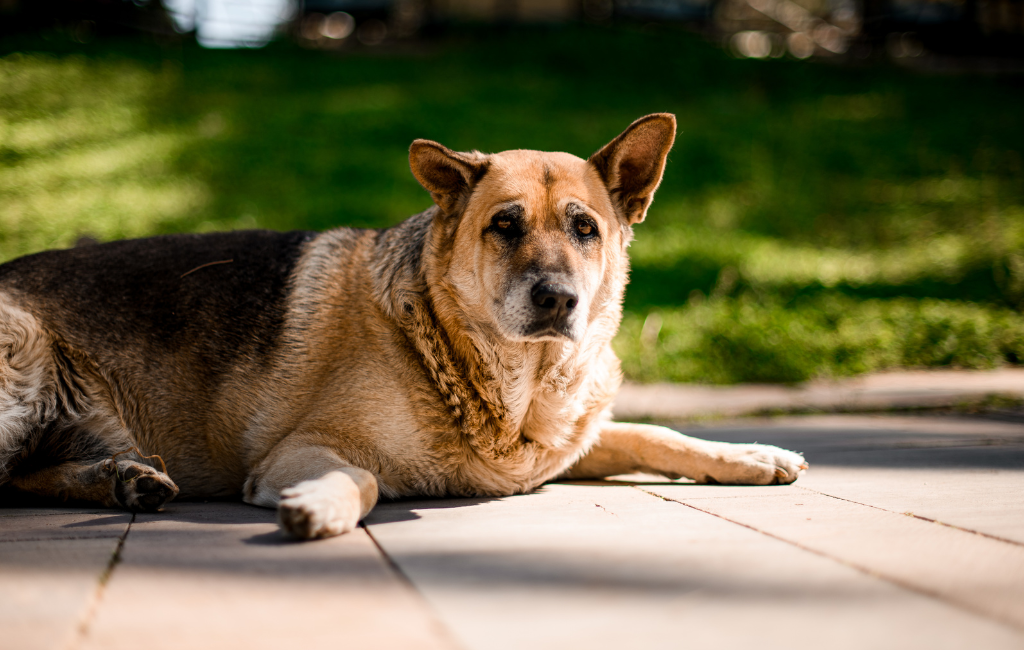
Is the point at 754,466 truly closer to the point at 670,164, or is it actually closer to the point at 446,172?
the point at 446,172

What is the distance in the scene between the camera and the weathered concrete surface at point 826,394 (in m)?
5.46

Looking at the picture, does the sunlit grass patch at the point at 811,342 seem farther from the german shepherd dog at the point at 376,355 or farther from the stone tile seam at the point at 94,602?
the stone tile seam at the point at 94,602

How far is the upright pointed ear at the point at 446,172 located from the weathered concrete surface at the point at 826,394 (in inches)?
93.8

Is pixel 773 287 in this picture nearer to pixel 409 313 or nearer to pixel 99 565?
pixel 409 313

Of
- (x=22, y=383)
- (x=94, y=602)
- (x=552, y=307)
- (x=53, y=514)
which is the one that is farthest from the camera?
(x=22, y=383)

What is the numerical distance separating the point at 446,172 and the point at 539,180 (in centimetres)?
41

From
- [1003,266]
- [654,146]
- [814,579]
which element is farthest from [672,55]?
[814,579]

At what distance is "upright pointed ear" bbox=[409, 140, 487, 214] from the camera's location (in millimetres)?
3420

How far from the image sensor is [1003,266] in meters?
8.18

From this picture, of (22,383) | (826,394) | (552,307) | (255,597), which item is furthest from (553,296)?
(826,394)

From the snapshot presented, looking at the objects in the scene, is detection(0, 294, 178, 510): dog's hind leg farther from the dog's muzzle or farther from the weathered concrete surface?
the weathered concrete surface

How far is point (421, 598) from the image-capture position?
6.20 ft

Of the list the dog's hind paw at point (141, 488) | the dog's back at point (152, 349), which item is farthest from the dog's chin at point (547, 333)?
the dog's hind paw at point (141, 488)

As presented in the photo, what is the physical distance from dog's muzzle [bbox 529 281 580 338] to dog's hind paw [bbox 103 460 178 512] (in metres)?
1.51
